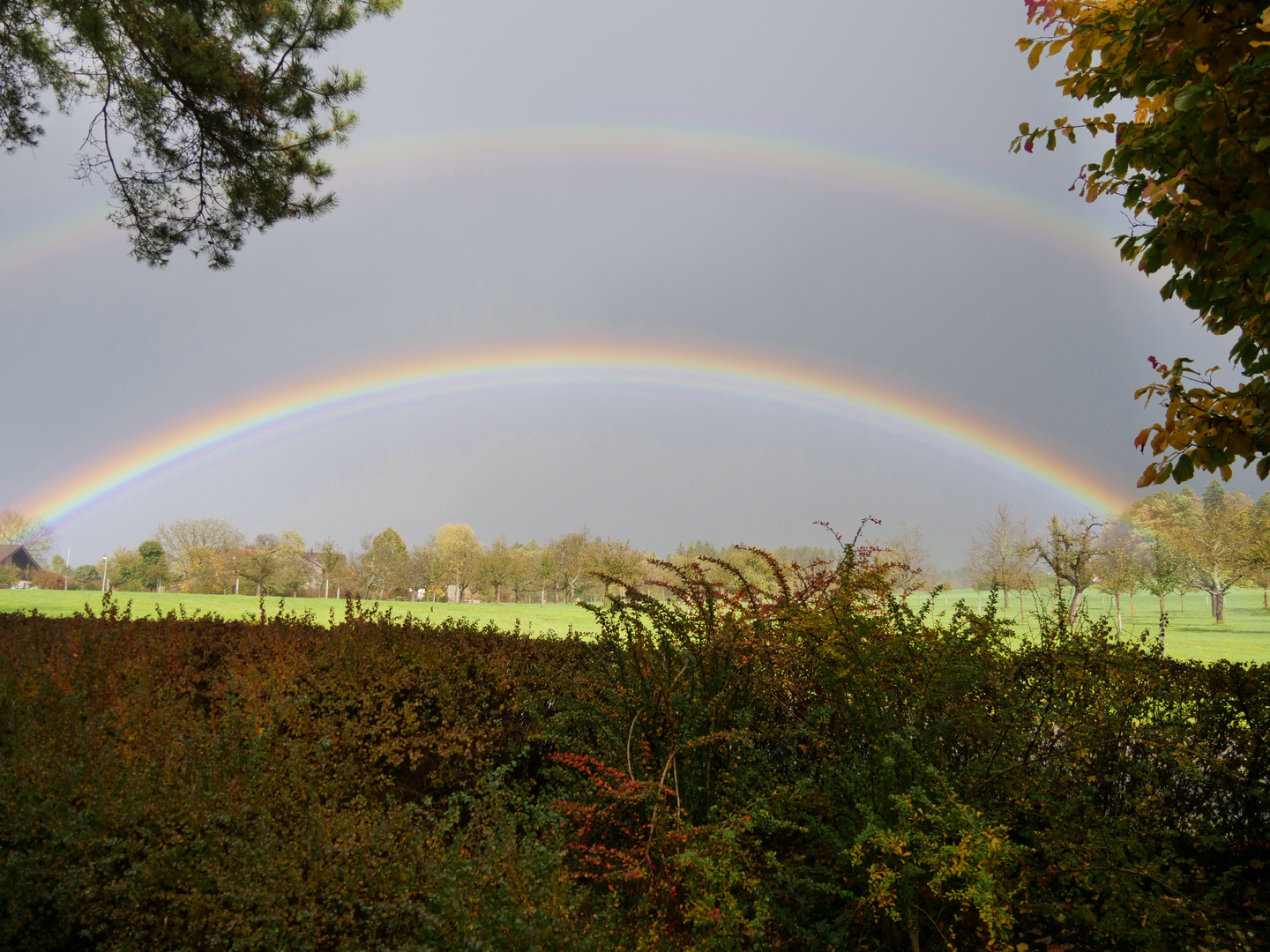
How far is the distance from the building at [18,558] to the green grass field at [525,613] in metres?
31.2

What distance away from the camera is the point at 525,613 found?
2180 cm

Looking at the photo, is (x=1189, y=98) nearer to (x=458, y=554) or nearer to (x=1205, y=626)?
(x=1205, y=626)

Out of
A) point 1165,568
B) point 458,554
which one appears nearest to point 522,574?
point 458,554

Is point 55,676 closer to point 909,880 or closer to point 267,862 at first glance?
point 267,862

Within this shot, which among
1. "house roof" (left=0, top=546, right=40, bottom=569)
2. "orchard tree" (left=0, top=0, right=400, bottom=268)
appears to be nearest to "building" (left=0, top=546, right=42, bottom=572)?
"house roof" (left=0, top=546, right=40, bottom=569)

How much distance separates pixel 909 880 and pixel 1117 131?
3243 millimetres

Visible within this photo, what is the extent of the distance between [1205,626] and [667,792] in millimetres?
38911

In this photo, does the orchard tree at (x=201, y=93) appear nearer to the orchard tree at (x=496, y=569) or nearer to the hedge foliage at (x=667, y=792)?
the hedge foliage at (x=667, y=792)

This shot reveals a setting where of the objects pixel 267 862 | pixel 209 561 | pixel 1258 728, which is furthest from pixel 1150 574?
pixel 209 561

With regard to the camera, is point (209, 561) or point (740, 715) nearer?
point (740, 715)

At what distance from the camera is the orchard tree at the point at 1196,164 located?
2.15 meters

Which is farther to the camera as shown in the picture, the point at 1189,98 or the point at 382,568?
the point at 382,568

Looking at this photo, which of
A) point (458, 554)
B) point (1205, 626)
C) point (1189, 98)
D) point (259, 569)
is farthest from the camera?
point (458, 554)

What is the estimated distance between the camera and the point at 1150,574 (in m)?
28.1
